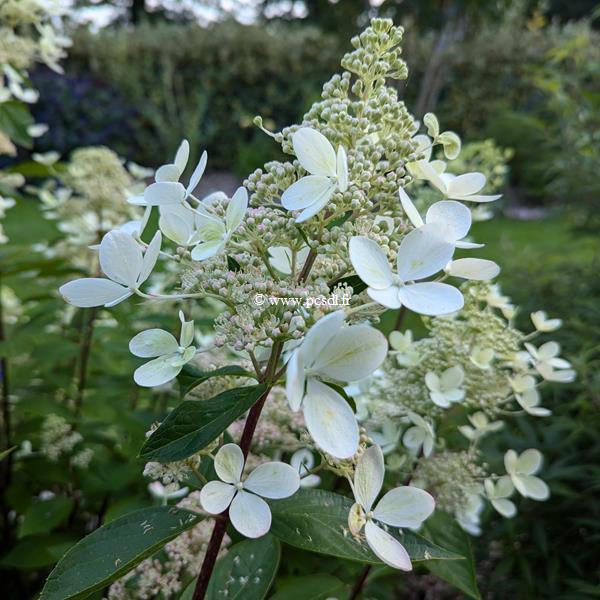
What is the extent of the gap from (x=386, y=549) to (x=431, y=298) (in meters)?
0.27

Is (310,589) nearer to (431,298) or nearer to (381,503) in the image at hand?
→ (381,503)

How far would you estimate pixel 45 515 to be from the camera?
1.52 meters

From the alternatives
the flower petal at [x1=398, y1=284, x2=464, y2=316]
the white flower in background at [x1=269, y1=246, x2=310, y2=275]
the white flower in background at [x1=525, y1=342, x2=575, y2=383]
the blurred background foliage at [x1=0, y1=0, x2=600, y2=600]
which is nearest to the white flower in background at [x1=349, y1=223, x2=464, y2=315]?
the flower petal at [x1=398, y1=284, x2=464, y2=316]

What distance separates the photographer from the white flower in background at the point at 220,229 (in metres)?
0.73

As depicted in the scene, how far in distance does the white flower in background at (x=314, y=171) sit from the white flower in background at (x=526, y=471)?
72 centimetres

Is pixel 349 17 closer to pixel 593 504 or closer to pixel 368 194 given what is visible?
pixel 593 504

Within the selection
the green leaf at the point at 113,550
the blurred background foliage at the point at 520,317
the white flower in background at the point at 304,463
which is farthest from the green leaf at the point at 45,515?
the green leaf at the point at 113,550

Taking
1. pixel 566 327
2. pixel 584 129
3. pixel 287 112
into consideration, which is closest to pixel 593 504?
pixel 566 327

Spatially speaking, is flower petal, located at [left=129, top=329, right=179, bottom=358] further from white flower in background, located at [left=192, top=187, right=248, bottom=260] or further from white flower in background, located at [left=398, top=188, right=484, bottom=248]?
white flower in background, located at [left=398, top=188, right=484, bottom=248]

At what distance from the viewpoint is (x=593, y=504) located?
168 cm

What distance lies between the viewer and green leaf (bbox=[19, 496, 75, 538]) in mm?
1477

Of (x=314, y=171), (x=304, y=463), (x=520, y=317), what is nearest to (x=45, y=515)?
(x=304, y=463)

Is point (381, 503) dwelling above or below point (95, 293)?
below

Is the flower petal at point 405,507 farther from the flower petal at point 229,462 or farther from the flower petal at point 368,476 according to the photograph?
the flower petal at point 229,462
